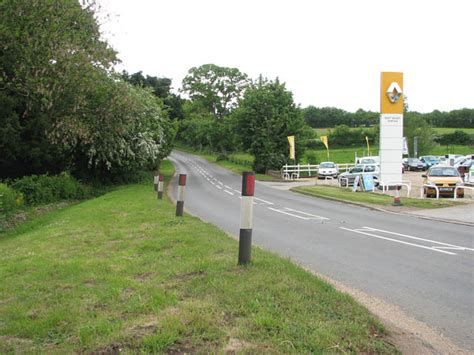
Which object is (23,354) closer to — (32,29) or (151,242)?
(151,242)

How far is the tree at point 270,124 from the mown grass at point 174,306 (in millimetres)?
36490

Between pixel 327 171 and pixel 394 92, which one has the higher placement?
pixel 394 92

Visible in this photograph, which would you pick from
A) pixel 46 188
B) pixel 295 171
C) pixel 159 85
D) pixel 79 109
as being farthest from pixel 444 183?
pixel 159 85

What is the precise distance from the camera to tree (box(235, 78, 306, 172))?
4344 cm

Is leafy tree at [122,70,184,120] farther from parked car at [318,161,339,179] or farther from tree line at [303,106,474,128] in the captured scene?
tree line at [303,106,474,128]

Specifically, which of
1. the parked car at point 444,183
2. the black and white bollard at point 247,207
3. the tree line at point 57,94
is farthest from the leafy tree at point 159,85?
the black and white bollard at point 247,207

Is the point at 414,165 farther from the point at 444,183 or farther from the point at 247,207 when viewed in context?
the point at 247,207

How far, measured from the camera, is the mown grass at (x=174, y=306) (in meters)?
3.57

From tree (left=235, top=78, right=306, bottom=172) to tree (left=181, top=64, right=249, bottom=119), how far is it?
3244cm

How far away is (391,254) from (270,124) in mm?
35345

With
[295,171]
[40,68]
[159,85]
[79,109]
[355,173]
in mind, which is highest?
[159,85]

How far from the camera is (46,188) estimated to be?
19922 mm

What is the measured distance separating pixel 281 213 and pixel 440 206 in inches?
254

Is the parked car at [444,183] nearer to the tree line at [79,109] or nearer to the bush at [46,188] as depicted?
the tree line at [79,109]
